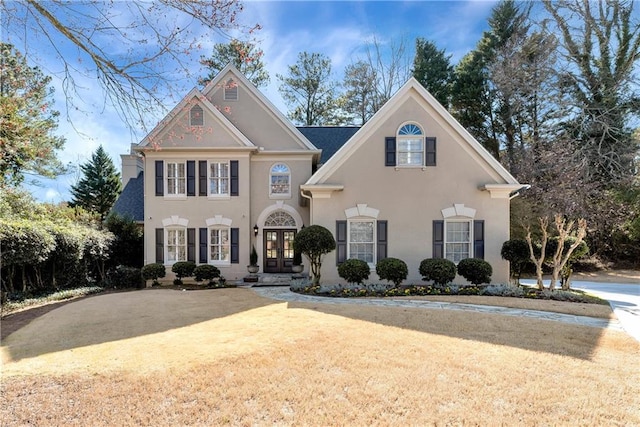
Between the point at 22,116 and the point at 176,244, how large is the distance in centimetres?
803

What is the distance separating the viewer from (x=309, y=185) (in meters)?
12.5

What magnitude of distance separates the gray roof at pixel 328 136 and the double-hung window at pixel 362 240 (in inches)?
268

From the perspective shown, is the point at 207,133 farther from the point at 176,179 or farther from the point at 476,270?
the point at 476,270

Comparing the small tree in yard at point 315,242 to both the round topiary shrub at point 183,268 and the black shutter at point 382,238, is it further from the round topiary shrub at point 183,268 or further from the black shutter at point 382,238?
the round topiary shrub at point 183,268

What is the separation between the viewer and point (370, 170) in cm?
1286

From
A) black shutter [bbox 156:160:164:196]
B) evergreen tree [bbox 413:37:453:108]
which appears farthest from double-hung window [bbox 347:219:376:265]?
evergreen tree [bbox 413:37:453:108]

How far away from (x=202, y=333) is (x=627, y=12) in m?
31.2

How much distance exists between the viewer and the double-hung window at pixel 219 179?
1578 centimetres

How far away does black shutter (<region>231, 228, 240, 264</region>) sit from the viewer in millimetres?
15641

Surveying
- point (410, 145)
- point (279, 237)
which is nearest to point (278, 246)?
point (279, 237)

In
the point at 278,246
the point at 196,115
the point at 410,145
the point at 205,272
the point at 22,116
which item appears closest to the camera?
the point at 410,145

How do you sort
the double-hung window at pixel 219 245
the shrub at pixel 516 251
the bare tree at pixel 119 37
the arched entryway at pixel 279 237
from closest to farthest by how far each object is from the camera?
1. the bare tree at pixel 119 37
2. the shrub at pixel 516 251
3. the double-hung window at pixel 219 245
4. the arched entryway at pixel 279 237

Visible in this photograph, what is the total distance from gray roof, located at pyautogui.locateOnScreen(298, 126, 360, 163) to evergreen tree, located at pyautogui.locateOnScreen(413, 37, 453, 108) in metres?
12.7

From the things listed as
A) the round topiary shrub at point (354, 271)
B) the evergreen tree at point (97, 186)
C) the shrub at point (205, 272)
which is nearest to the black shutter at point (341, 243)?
the round topiary shrub at point (354, 271)
